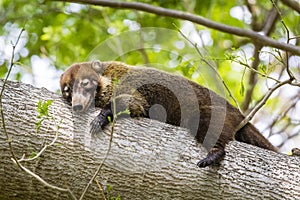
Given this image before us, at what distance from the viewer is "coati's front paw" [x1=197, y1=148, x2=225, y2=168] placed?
4660mm

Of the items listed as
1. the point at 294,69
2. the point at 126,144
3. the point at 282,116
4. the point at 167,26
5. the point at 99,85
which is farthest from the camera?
the point at 167,26

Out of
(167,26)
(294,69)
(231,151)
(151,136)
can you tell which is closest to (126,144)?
(151,136)

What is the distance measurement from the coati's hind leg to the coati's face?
4.50 ft

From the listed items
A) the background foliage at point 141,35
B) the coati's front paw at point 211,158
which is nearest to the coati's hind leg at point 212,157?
the coati's front paw at point 211,158

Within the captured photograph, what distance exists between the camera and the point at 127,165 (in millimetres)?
4543

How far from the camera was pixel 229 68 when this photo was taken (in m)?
10.0

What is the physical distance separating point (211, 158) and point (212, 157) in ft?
Result: 0.04

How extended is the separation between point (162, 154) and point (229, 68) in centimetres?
562

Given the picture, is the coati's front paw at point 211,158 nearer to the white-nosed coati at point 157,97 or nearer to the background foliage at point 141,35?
the white-nosed coati at point 157,97

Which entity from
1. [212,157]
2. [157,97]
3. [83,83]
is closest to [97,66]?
[83,83]

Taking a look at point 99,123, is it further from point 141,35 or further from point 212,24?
point 141,35

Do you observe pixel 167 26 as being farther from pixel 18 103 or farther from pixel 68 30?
pixel 18 103

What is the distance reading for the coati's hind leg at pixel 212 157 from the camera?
4660 millimetres

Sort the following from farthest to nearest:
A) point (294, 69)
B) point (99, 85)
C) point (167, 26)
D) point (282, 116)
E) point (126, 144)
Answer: point (167, 26), point (282, 116), point (294, 69), point (99, 85), point (126, 144)
